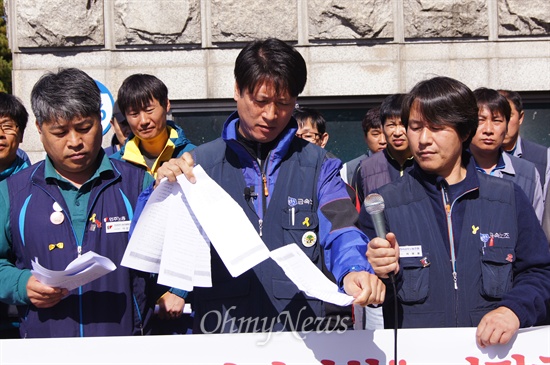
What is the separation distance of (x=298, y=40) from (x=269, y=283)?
5.10 metres

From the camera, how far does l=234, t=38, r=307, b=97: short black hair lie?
3.13 meters

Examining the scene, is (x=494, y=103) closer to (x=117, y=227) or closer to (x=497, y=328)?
(x=497, y=328)

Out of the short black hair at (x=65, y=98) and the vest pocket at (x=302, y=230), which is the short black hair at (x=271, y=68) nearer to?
the vest pocket at (x=302, y=230)

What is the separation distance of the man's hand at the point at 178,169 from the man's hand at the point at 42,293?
60cm

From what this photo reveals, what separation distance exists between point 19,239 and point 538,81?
20.5 feet

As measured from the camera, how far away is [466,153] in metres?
3.39

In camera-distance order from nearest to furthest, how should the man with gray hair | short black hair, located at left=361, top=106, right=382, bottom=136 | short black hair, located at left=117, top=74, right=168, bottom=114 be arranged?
the man with gray hair
short black hair, located at left=117, top=74, right=168, bottom=114
short black hair, located at left=361, top=106, right=382, bottom=136

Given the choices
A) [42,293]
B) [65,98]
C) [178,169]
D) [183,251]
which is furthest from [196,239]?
[65,98]

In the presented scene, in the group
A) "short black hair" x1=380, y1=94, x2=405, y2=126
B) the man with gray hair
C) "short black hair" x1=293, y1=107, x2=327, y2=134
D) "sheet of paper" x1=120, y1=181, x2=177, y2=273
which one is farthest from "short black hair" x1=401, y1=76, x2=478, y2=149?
"short black hair" x1=293, y1=107, x2=327, y2=134

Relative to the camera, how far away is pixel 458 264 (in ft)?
10.3

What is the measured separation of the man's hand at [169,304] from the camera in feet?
12.0

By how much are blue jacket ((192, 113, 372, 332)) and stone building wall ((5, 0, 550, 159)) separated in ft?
15.6

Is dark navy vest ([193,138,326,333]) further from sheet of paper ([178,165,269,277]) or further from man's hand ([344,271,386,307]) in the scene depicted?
man's hand ([344,271,386,307])

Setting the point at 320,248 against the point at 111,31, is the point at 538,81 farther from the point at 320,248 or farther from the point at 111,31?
the point at 320,248
